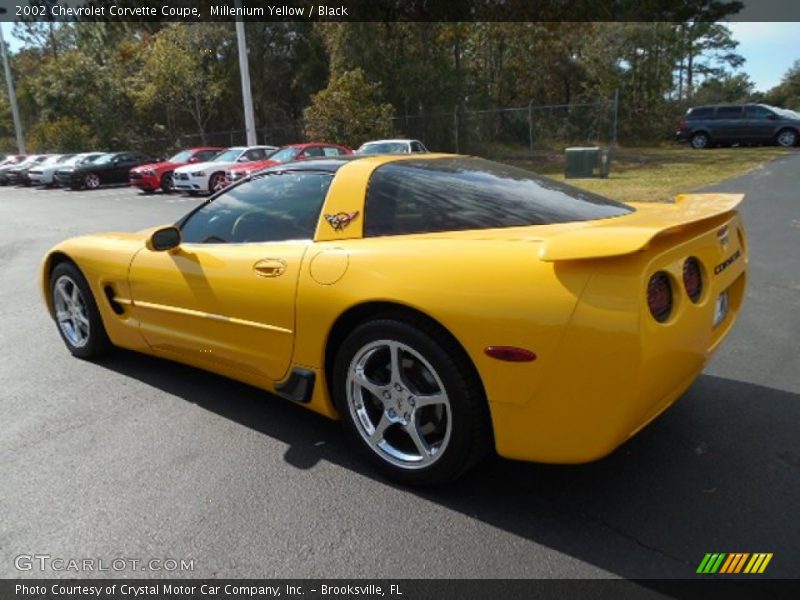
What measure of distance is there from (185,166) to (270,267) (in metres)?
17.2

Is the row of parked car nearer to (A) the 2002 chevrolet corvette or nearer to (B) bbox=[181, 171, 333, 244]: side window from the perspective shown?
(B) bbox=[181, 171, 333, 244]: side window

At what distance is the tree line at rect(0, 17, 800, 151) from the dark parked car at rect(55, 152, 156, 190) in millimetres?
6569

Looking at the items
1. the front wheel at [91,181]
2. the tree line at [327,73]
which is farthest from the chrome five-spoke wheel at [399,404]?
the front wheel at [91,181]

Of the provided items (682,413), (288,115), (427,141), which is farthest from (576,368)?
(288,115)

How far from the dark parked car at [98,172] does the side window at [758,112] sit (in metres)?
24.2

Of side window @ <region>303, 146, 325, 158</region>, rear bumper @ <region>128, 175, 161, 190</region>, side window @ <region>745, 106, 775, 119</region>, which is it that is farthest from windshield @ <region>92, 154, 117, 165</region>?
side window @ <region>745, 106, 775, 119</region>

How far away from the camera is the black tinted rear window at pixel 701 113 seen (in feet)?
87.4

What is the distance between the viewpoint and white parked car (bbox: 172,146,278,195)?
58.2 ft

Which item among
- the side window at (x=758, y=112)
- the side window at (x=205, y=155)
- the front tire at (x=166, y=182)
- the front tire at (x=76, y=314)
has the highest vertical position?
the side window at (x=758, y=112)

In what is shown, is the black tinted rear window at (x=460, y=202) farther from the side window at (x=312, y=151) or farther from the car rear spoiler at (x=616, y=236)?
the side window at (x=312, y=151)

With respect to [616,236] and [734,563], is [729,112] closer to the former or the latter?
[616,236]

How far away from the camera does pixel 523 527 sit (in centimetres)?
248

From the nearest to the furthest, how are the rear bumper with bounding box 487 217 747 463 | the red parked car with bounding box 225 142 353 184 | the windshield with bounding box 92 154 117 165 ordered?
the rear bumper with bounding box 487 217 747 463, the red parked car with bounding box 225 142 353 184, the windshield with bounding box 92 154 117 165

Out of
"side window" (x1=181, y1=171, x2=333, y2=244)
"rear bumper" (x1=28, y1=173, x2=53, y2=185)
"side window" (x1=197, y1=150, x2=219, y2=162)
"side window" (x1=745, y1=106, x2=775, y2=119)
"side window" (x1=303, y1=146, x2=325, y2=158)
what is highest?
"side window" (x1=745, y1=106, x2=775, y2=119)
